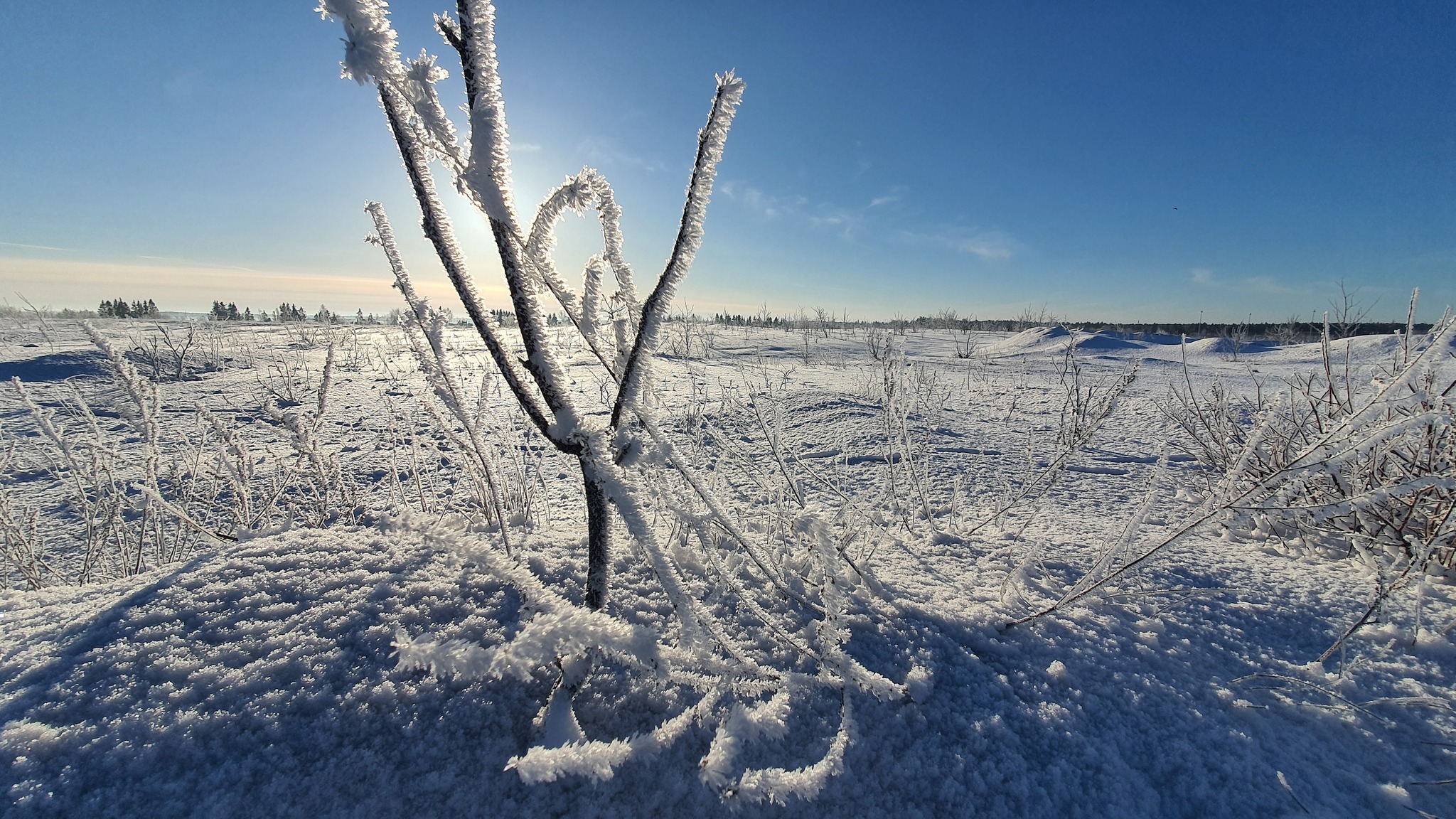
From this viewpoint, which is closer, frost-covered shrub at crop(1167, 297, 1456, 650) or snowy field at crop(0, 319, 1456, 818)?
snowy field at crop(0, 319, 1456, 818)

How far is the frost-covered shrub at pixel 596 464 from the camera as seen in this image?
59cm

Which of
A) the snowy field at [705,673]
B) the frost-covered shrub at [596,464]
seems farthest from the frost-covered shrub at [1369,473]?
the frost-covered shrub at [596,464]

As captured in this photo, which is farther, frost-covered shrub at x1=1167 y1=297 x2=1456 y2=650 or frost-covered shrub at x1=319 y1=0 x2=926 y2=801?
frost-covered shrub at x1=1167 y1=297 x2=1456 y2=650

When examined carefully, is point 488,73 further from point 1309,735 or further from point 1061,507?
point 1061,507

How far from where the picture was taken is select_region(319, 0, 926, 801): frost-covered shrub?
1.93ft

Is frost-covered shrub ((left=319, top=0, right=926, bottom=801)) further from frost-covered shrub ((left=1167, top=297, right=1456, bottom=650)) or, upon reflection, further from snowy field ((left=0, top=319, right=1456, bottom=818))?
frost-covered shrub ((left=1167, top=297, right=1456, bottom=650))

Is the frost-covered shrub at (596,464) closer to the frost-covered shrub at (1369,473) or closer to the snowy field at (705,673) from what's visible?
the snowy field at (705,673)

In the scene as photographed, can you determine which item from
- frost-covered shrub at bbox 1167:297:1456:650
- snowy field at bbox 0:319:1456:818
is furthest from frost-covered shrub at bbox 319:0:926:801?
frost-covered shrub at bbox 1167:297:1456:650

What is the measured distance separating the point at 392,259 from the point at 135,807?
83cm

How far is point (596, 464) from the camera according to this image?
680 millimetres

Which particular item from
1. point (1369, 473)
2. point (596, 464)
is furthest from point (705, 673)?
point (1369, 473)

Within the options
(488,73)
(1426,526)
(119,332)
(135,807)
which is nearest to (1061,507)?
(1426,526)

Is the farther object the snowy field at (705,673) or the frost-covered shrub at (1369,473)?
the frost-covered shrub at (1369,473)

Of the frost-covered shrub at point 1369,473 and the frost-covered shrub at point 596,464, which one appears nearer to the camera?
the frost-covered shrub at point 596,464
